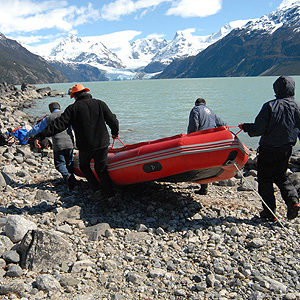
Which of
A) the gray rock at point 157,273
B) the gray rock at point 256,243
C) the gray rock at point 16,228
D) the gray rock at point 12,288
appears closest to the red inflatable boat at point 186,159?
the gray rock at point 256,243

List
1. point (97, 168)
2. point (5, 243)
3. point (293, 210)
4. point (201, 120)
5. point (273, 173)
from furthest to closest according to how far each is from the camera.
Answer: point (201, 120), point (97, 168), point (273, 173), point (293, 210), point (5, 243)

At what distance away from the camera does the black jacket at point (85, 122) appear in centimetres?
539

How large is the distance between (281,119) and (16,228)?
4.16 metres

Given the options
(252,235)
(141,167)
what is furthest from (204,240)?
(141,167)

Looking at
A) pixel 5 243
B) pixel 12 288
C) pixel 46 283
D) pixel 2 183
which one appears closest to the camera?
pixel 12 288

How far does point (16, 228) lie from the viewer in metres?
4.60

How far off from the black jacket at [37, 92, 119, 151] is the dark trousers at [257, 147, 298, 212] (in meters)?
2.65

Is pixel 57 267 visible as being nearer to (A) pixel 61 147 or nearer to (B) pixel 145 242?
(B) pixel 145 242

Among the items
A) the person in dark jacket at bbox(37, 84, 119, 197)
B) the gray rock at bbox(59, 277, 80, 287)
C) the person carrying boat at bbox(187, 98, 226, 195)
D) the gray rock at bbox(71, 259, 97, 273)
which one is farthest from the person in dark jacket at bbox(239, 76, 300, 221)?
the gray rock at bbox(59, 277, 80, 287)

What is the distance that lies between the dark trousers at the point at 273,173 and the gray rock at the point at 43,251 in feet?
10.5

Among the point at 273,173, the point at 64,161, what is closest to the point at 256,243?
the point at 273,173

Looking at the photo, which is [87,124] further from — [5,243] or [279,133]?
[279,133]

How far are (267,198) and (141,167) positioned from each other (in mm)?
2222

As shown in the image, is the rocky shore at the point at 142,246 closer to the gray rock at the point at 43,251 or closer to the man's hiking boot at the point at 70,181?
the gray rock at the point at 43,251
